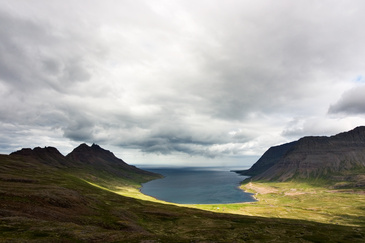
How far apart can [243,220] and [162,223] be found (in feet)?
165

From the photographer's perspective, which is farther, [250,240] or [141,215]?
[141,215]

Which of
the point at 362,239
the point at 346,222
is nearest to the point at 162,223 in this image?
the point at 362,239

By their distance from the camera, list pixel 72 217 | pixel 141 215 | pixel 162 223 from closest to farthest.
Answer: pixel 72 217
pixel 162 223
pixel 141 215

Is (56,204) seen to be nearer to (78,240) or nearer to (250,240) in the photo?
(78,240)

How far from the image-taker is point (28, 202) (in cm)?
7931

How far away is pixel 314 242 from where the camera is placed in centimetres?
8325

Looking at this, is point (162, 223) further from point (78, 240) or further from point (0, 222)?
point (0, 222)

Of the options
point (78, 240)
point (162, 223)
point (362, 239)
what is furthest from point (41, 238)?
point (362, 239)

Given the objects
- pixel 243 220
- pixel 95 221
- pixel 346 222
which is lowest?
pixel 346 222

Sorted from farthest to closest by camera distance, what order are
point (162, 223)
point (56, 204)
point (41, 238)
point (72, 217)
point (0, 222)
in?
point (162, 223) → point (56, 204) → point (72, 217) → point (0, 222) → point (41, 238)

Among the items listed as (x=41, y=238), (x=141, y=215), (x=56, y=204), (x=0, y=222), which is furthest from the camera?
(x=141, y=215)

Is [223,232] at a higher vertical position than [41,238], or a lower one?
lower

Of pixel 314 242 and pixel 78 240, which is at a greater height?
pixel 78 240

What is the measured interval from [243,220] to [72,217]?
92.8 meters
